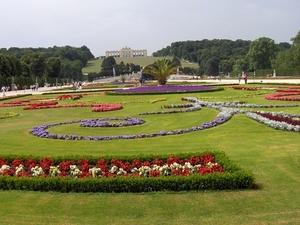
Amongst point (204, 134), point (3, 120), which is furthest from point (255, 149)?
point (3, 120)

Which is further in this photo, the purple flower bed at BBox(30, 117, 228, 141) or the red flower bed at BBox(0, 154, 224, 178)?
the purple flower bed at BBox(30, 117, 228, 141)

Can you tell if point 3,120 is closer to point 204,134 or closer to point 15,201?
point 204,134

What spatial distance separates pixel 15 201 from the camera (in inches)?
221

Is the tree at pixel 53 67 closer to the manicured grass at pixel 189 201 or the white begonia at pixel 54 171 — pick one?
the manicured grass at pixel 189 201

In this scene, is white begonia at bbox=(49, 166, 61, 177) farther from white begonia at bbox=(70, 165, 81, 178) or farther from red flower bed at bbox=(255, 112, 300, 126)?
red flower bed at bbox=(255, 112, 300, 126)

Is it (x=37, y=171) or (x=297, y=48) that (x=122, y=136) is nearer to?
(x=37, y=171)

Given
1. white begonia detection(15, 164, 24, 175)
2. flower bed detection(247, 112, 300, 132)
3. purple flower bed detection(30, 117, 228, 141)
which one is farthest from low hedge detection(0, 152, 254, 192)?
flower bed detection(247, 112, 300, 132)

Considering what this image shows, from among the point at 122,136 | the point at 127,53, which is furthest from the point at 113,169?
the point at 127,53

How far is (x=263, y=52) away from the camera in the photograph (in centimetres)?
7681

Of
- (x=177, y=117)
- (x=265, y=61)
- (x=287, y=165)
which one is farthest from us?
(x=265, y=61)

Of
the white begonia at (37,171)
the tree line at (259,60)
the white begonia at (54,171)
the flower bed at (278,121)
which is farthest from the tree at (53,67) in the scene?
the white begonia at (54,171)

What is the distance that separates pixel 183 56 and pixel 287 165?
15959cm

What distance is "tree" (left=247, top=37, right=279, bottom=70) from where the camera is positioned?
76.4 metres

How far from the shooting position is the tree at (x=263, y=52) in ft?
251
